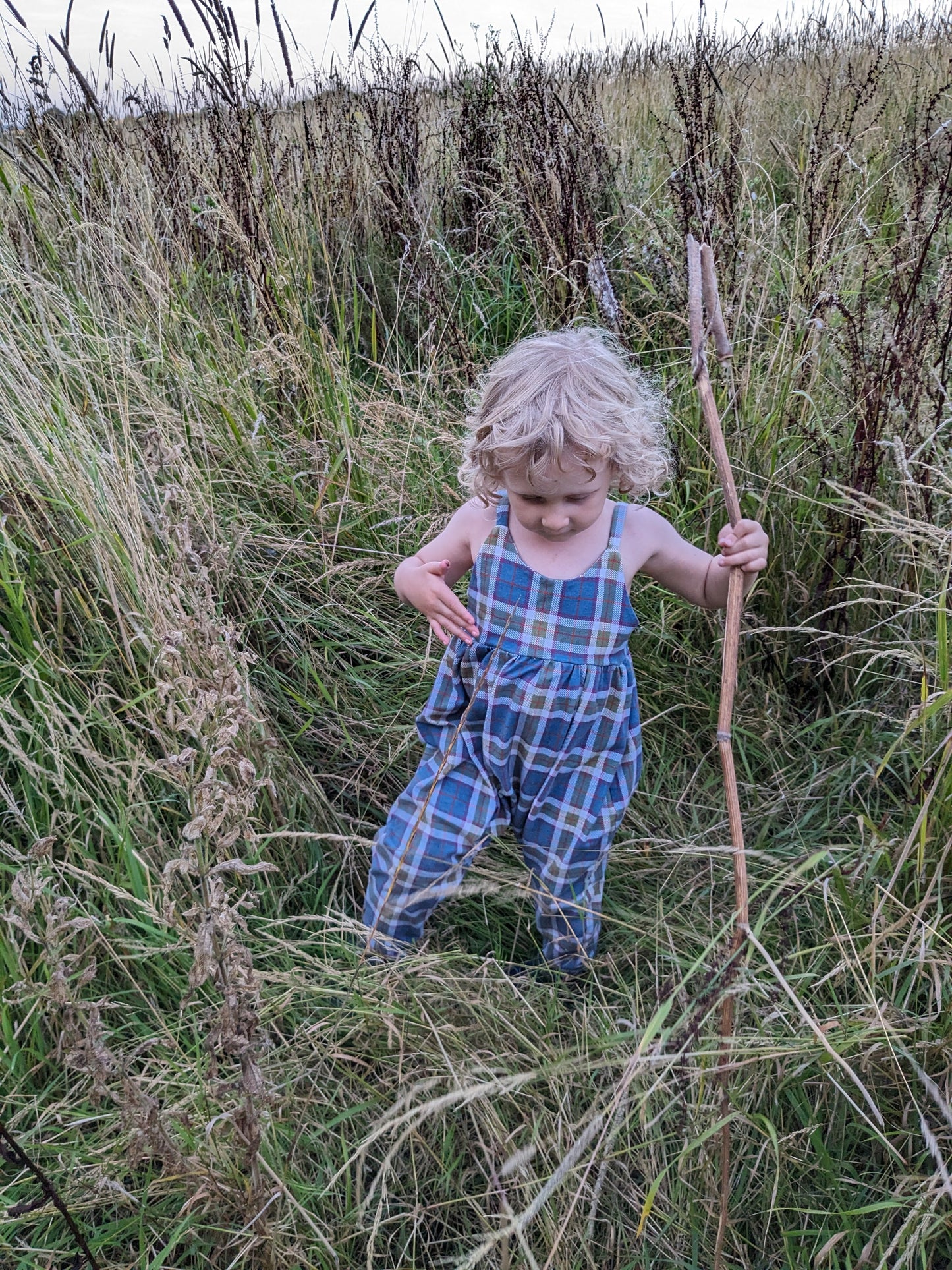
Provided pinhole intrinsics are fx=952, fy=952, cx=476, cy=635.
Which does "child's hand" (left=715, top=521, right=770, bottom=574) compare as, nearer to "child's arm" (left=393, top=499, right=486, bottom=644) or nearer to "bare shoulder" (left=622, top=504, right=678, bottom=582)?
"bare shoulder" (left=622, top=504, right=678, bottom=582)

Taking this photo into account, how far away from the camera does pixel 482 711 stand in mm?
1697

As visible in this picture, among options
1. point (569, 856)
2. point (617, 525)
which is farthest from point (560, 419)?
point (569, 856)

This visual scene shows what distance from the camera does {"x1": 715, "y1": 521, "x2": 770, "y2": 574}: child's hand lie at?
142 centimetres

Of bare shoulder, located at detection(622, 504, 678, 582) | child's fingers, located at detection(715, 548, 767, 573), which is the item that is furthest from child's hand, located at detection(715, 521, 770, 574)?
bare shoulder, located at detection(622, 504, 678, 582)

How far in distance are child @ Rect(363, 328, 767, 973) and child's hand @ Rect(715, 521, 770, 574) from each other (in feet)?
0.27

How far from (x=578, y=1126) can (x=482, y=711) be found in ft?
2.22

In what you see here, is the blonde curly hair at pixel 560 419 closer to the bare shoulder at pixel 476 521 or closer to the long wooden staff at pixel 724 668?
the bare shoulder at pixel 476 521

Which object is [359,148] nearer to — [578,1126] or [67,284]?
[67,284]

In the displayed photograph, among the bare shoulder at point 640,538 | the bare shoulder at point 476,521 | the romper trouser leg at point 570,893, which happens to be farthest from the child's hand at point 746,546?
the romper trouser leg at point 570,893

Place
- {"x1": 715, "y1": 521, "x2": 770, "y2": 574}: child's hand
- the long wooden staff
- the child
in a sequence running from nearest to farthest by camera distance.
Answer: the long wooden staff
{"x1": 715, "y1": 521, "x2": 770, "y2": 574}: child's hand
the child

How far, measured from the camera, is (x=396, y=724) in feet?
6.92

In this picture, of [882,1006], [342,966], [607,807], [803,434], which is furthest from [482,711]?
[803,434]

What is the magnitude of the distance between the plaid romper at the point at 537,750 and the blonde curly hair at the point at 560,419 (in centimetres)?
10

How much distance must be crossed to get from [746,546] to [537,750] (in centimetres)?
50
